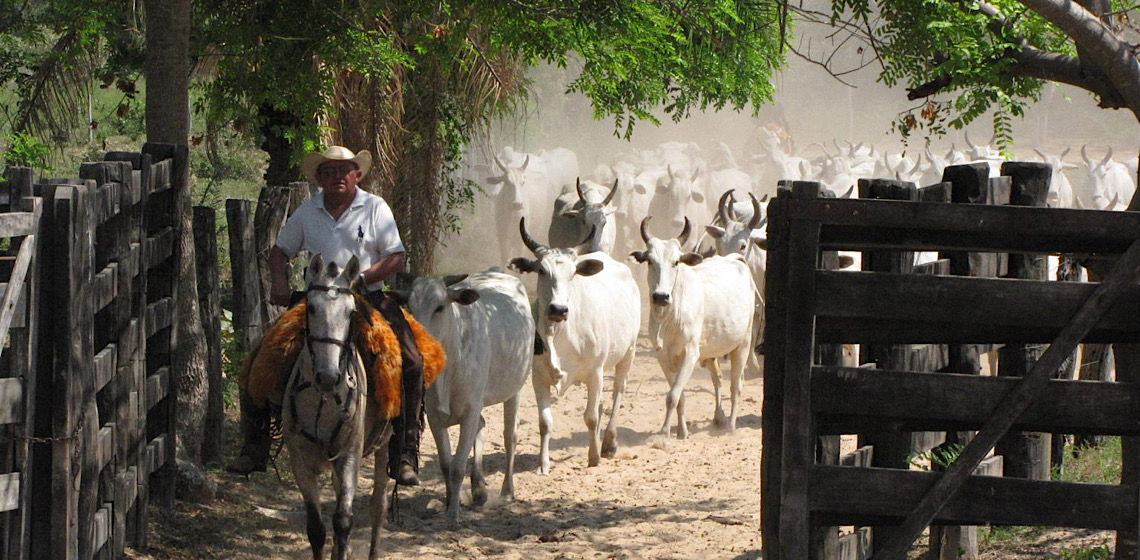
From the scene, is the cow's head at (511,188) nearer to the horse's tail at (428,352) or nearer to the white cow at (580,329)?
the white cow at (580,329)

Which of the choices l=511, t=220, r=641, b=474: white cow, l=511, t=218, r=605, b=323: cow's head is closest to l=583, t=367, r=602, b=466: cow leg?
l=511, t=220, r=641, b=474: white cow

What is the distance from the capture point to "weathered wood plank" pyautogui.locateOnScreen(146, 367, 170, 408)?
669cm

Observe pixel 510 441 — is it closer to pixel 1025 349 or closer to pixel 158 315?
pixel 158 315

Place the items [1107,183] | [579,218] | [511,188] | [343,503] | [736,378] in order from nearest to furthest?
[343,503]
[736,378]
[579,218]
[511,188]
[1107,183]

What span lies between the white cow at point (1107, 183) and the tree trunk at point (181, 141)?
2204 cm

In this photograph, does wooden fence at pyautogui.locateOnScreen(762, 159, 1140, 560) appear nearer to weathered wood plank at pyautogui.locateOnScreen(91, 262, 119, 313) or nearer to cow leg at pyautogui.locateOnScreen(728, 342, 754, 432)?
weathered wood plank at pyautogui.locateOnScreen(91, 262, 119, 313)

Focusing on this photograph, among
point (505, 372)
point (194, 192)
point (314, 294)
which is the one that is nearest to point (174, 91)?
point (314, 294)

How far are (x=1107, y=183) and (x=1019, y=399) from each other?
2469 centimetres

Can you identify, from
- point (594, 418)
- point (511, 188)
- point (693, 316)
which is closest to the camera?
point (594, 418)

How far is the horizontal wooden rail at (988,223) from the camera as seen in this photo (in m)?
4.33

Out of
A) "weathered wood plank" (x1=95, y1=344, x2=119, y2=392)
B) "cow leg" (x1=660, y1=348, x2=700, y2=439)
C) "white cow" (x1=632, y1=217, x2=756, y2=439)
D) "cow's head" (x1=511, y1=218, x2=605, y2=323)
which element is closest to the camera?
"weathered wood plank" (x1=95, y1=344, x2=119, y2=392)

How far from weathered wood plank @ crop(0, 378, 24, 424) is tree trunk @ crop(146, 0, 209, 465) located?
9.12ft

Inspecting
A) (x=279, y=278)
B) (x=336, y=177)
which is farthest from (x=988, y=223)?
(x=279, y=278)

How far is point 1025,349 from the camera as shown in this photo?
573 cm
